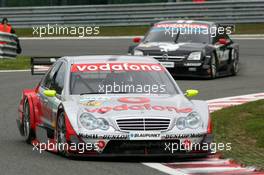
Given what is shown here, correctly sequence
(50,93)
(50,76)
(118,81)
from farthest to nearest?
(50,76) → (118,81) → (50,93)

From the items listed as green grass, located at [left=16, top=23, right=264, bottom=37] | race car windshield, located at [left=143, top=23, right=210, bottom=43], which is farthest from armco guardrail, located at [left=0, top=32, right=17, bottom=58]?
green grass, located at [left=16, top=23, right=264, bottom=37]

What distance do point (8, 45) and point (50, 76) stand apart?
1730 centimetres

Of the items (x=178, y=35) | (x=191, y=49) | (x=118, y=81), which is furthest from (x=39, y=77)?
(x=118, y=81)

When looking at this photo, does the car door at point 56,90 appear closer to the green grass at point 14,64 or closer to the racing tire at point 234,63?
the racing tire at point 234,63

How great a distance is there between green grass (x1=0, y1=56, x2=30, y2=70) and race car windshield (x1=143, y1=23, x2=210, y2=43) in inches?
177

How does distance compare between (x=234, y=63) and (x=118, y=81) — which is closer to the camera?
(x=118, y=81)

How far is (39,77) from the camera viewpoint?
81.0 ft

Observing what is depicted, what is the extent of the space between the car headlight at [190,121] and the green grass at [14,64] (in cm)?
1665

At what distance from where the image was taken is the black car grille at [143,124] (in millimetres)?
11203

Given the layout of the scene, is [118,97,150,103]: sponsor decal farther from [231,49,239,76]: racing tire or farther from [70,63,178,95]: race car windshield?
[231,49,239,76]: racing tire

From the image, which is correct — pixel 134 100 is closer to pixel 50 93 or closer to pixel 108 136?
pixel 108 136

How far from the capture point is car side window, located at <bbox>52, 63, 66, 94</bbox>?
12.5 m

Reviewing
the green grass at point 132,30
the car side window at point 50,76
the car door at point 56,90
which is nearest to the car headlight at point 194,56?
the car side window at point 50,76

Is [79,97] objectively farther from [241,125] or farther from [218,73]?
[218,73]
